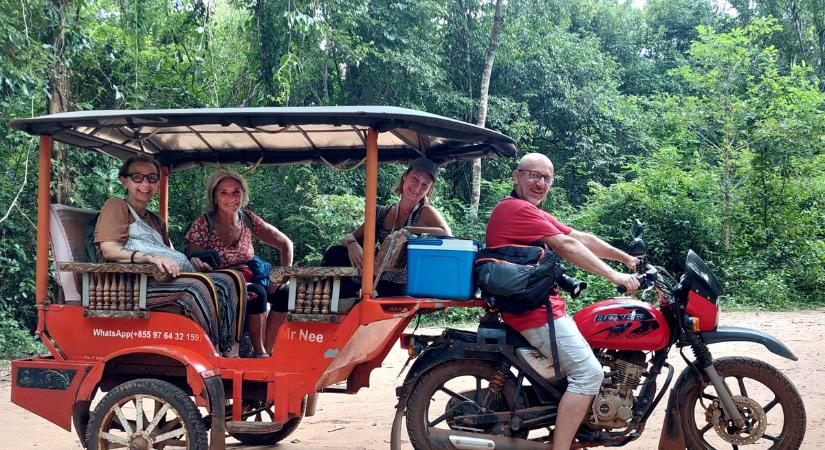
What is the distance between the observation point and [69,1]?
32.8 feet

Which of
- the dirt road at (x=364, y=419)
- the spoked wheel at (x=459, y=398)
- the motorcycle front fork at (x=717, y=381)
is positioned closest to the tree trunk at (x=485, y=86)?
the dirt road at (x=364, y=419)

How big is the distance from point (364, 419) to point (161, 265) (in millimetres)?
2423

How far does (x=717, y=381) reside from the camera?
419 centimetres

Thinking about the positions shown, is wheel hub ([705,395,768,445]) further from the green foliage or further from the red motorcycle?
the green foliage

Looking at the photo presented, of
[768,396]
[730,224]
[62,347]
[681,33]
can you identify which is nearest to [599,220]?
[730,224]

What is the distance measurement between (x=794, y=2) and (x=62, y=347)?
742 inches

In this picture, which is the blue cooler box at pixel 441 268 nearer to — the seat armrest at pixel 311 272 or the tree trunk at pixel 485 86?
the seat armrest at pixel 311 272

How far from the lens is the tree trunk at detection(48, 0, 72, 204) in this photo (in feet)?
31.8

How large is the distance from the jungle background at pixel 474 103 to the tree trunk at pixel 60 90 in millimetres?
26

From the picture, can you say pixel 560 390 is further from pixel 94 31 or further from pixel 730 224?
pixel 730 224

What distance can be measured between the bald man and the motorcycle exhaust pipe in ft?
0.51

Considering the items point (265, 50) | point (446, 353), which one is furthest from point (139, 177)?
point (265, 50)

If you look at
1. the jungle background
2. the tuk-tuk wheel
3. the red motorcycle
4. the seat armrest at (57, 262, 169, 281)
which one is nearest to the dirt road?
the red motorcycle

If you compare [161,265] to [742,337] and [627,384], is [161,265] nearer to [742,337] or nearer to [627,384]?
[627,384]
